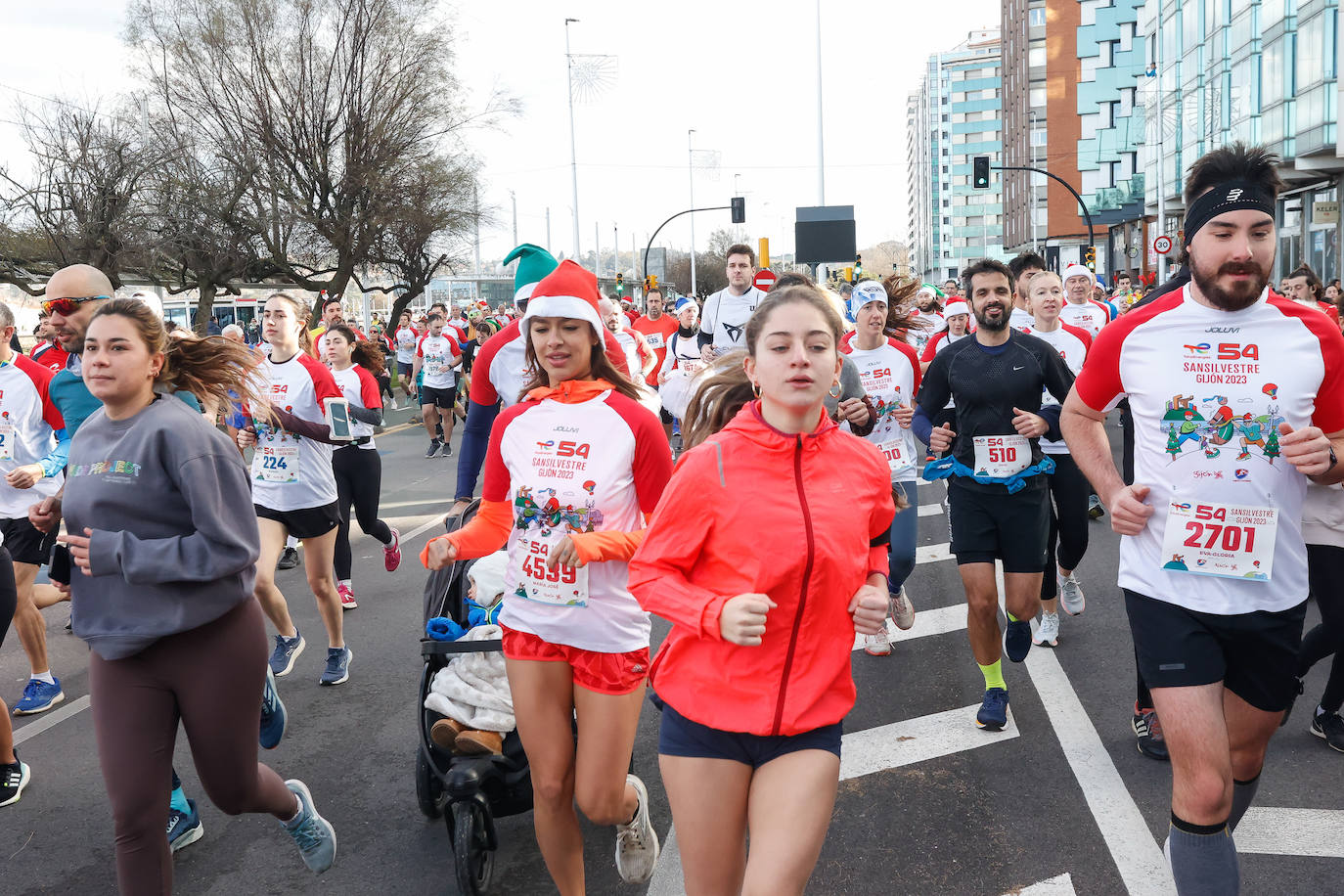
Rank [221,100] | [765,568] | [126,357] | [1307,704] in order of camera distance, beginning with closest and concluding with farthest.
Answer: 1. [765,568]
2. [126,357]
3. [1307,704]
4. [221,100]

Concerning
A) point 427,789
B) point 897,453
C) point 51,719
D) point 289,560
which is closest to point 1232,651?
point 427,789

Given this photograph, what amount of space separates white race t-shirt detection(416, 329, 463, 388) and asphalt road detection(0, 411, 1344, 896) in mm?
10088

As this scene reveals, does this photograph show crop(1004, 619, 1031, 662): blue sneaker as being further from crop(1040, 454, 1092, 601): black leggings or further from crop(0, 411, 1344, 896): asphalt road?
crop(1040, 454, 1092, 601): black leggings

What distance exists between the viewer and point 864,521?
2.91 m

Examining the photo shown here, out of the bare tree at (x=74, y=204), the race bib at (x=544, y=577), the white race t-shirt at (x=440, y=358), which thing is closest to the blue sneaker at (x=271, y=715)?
the race bib at (x=544, y=577)

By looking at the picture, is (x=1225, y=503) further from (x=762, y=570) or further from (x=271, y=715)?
(x=271, y=715)

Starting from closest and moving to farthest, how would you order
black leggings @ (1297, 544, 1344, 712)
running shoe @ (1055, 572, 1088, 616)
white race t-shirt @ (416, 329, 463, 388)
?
black leggings @ (1297, 544, 1344, 712)
running shoe @ (1055, 572, 1088, 616)
white race t-shirt @ (416, 329, 463, 388)

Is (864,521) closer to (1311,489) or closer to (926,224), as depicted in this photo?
(1311,489)

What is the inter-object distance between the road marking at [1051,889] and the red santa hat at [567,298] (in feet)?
7.92

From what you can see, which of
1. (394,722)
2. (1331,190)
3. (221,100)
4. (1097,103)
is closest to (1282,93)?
(1331,190)

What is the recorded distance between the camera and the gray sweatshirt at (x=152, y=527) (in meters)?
3.35

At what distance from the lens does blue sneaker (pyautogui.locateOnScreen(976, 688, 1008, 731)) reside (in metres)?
5.42

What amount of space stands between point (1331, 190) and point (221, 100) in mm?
30736

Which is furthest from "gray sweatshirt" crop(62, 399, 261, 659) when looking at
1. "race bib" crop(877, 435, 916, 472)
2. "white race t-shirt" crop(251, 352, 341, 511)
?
"race bib" crop(877, 435, 916, 472)
